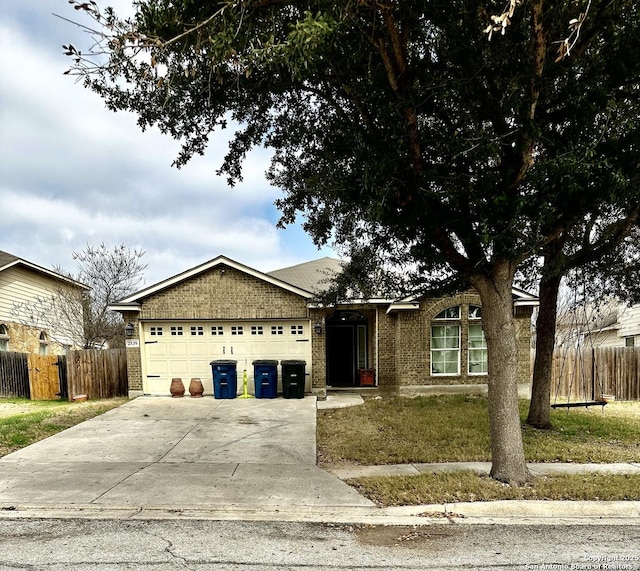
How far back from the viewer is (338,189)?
6.22 metres

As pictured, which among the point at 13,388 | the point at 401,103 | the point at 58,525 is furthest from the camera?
the point at 13,388

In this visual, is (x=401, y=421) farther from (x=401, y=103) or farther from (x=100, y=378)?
(x=100, y=378)

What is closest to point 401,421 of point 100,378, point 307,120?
point 307,120

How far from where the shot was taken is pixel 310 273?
1777 centimetres

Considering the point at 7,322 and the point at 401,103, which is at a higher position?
the point at 401,103

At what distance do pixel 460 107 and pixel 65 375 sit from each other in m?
13.8

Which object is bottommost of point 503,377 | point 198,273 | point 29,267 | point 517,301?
point 503,377

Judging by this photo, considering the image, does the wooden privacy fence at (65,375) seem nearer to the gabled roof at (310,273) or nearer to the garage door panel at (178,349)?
the garage door panel at (178,349)

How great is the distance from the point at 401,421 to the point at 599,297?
5149mm

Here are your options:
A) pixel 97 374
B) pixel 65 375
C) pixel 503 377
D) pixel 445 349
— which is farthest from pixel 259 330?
pixel 503 377

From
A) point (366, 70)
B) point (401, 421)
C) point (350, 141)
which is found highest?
point (366, 70)

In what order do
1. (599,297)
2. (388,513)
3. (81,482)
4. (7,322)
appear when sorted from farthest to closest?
(7,322) < (599,297) < (81,482) < (388,513)

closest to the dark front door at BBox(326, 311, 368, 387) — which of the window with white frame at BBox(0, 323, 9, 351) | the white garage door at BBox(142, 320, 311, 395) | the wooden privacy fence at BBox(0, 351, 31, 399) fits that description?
the white garage door at BBox(142, 320, 311, 395)

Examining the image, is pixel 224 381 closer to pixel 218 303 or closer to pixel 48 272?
pixel 218 303
